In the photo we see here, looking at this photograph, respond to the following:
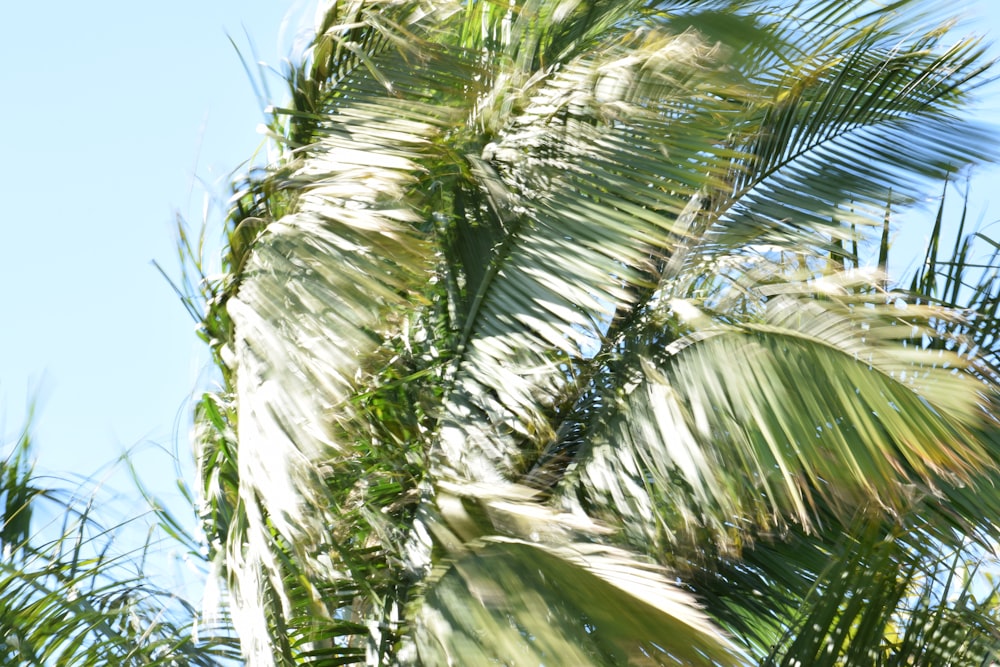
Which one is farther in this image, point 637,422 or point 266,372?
point 637,422

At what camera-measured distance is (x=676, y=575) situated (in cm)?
334

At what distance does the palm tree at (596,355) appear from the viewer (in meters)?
2.58

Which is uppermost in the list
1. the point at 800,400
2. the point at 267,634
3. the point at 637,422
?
the point at 800,400

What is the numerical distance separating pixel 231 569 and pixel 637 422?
1.23 meters

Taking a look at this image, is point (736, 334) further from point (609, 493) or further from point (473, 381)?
point (473, 381)

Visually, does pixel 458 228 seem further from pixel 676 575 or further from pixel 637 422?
pixel 676 575

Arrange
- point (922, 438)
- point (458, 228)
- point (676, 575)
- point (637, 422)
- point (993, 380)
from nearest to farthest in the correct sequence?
point (922, 438) < point (993, 380) < point (637, 422) < point (676, 575) < point (458, 228)

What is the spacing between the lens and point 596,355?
348 cm

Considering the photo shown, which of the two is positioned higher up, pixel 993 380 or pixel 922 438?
pixel 993 380

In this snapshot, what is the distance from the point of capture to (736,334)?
2908 millimetres

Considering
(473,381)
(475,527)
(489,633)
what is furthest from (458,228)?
(489,633)

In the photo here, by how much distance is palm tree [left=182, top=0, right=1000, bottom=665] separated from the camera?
2584mm

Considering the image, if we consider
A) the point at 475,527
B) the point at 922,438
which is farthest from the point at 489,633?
the point at 922,438

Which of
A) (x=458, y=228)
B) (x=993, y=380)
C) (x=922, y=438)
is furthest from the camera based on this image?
(x=458, y=228)
